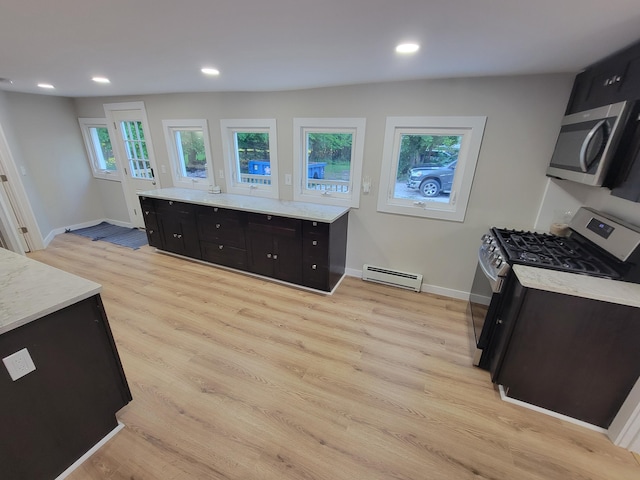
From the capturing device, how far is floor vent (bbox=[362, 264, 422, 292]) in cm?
306

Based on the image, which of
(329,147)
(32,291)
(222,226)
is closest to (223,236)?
(222,226)

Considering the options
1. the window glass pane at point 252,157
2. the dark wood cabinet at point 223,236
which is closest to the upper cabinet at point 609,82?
the window glass pane at point 252,157

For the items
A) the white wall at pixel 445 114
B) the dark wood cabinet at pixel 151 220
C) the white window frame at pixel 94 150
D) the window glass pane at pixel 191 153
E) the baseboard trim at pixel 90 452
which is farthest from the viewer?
the white window frame at pixel 94 150

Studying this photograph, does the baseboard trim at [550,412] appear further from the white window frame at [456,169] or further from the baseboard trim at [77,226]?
the baseboard trim at [77,226]

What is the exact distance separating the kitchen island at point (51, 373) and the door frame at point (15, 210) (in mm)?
3111

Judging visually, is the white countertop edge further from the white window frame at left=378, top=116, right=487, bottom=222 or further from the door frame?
the door frame

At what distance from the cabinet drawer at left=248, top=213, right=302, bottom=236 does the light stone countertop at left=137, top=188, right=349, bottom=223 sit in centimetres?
7

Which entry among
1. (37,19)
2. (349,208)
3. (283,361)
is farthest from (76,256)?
(349,208)

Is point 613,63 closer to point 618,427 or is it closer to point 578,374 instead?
point 578,374

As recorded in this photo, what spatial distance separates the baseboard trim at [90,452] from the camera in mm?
1355

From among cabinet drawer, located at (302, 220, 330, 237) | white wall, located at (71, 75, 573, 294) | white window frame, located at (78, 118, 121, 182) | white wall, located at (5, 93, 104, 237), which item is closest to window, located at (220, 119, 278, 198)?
white wall, located at (71, 75, 573, 294)

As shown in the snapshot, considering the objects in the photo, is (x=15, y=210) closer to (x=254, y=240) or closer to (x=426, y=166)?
(x=254, y=240)

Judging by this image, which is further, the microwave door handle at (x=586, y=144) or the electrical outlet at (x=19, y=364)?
the microwave door handle at (x=586, y=144)

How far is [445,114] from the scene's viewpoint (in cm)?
253
